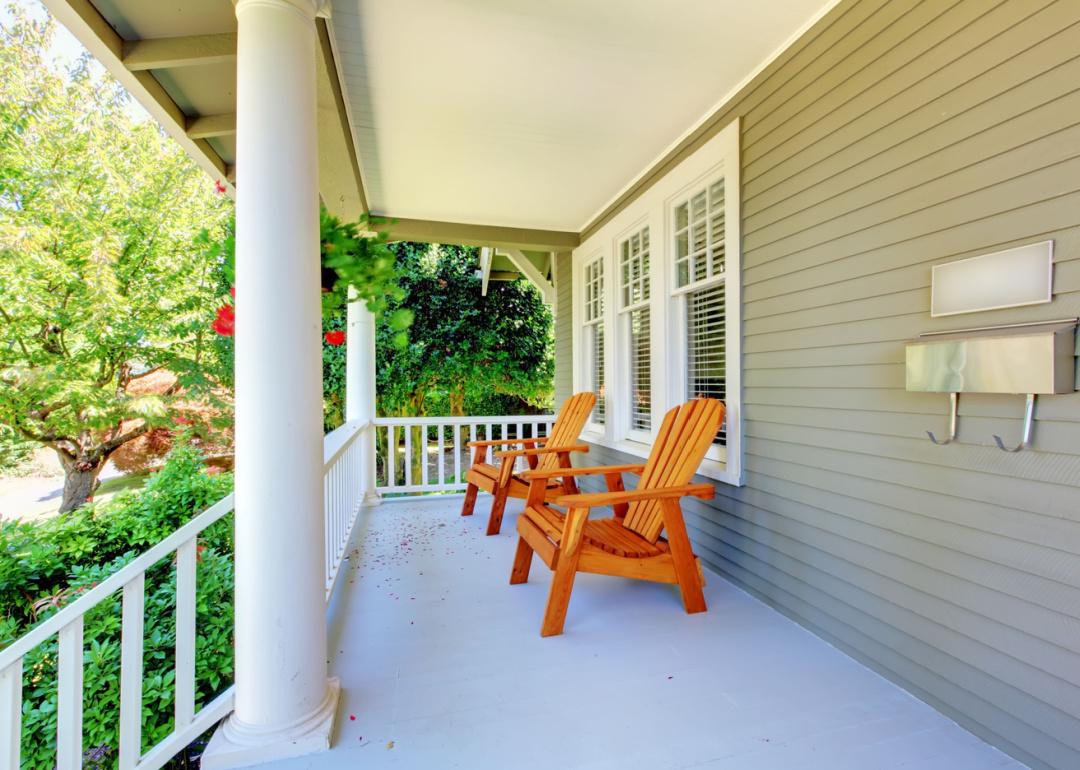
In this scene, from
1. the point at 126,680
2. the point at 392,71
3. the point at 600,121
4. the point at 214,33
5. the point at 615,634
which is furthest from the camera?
the point at 600,121

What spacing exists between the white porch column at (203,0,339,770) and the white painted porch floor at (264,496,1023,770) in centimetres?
20

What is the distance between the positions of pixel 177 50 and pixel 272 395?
1.49 metres

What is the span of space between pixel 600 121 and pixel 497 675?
2.88 m

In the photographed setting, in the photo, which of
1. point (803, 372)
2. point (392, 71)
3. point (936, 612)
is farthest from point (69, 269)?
point (936, 612)

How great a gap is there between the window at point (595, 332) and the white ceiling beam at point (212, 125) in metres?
3.00

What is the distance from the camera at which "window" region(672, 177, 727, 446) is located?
2.96 m

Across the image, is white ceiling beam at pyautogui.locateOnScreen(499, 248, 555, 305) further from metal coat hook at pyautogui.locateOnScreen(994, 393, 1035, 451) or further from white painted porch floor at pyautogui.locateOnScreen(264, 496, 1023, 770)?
metal coat hook at pyautogui.locateOnScreen(994, 393, 1035, 451)

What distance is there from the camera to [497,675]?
198 cm

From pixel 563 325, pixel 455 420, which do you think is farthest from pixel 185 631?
pixel 563 325

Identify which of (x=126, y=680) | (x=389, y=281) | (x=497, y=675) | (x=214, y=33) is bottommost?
(x=497, y=675)

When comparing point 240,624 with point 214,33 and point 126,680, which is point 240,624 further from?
point 214,33

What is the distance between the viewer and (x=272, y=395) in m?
1.49

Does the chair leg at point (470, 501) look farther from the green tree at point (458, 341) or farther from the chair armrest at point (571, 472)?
the green tree at point (458, 341)

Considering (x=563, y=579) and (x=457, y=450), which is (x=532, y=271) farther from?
(x=563, y=579)
